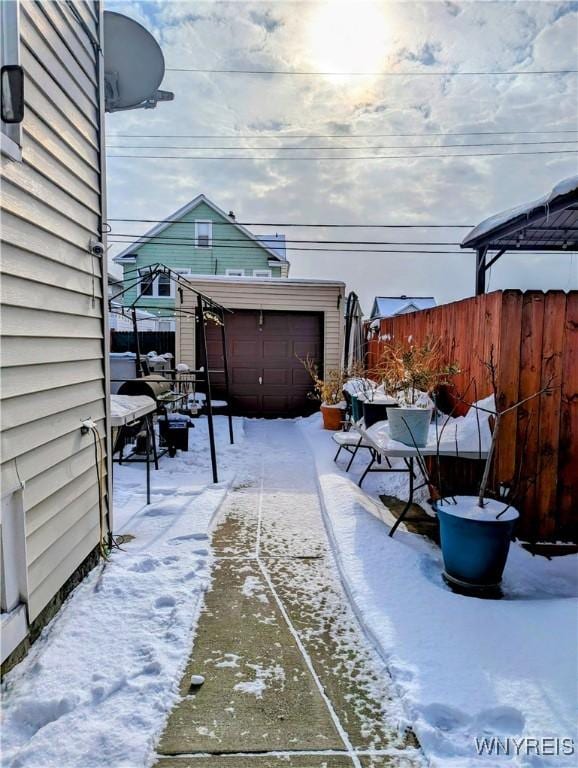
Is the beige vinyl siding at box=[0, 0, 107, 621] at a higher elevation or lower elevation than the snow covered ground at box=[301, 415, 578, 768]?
higher

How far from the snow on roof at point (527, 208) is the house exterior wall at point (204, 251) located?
12.2 meters

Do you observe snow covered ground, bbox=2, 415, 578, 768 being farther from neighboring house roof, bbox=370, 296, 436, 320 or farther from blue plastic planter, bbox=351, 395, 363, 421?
neighboring house roof, bbox=370, 296, 436, 320

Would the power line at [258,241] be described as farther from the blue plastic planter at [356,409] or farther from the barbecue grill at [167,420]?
the blue plastic planter at [356,409]

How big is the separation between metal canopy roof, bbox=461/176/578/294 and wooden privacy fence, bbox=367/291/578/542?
72 cm

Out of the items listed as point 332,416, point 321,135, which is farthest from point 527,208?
point 321,135

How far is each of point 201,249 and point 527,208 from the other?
47.6ft

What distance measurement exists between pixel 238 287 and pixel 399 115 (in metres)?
4.24

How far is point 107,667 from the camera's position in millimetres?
1813

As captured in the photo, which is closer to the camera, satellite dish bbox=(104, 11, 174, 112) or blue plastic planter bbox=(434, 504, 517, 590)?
blue plastic planter bbox=(434, 504, 517, 590)

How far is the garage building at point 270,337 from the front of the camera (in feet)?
30.2

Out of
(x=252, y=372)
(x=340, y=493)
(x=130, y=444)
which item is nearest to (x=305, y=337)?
(x=252, y=372)

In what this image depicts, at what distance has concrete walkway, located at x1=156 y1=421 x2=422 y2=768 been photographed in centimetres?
148

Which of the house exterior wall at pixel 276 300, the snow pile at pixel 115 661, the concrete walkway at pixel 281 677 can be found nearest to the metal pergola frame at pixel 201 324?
the house exterior wall at pixel 276 300

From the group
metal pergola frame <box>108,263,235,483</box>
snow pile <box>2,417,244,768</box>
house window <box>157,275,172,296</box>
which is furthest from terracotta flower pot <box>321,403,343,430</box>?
house window <box>157,275,172,296</box>
